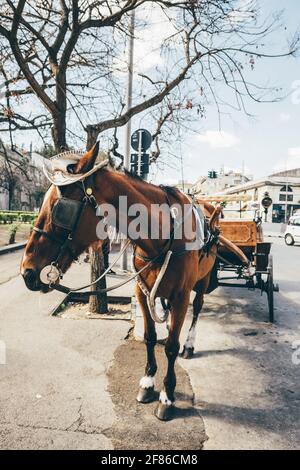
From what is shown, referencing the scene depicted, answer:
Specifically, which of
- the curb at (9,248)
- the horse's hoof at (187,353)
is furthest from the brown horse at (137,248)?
the curb at (9,248)

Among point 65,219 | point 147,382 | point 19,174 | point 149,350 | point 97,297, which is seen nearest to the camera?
point 65,219

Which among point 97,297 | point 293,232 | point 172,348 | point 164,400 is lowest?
point 164,400

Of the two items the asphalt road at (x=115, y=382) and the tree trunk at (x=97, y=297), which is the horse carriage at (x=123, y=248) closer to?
the asphalt road at (x=115, y=382)

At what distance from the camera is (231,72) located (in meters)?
5.86

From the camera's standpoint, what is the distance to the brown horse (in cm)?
253

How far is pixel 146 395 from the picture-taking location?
11.1 feet

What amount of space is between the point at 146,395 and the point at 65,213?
206 centimetres

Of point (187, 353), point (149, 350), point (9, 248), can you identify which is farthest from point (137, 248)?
point (9, 248)

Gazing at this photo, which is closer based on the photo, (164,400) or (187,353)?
(164,400)

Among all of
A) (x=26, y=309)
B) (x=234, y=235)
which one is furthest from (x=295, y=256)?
(x=26, y=309)

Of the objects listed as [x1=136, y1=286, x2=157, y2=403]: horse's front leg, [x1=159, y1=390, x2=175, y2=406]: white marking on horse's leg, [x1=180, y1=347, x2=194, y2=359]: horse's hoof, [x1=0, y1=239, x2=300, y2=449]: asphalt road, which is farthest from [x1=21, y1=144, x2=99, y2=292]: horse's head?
[x1=180, y1=347, x2=194, y2=359]: horse's hoof

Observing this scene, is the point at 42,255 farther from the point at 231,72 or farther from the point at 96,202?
the point at 231,72

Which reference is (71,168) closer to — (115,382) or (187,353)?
(115,382)

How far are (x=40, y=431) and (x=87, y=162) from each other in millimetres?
2257
